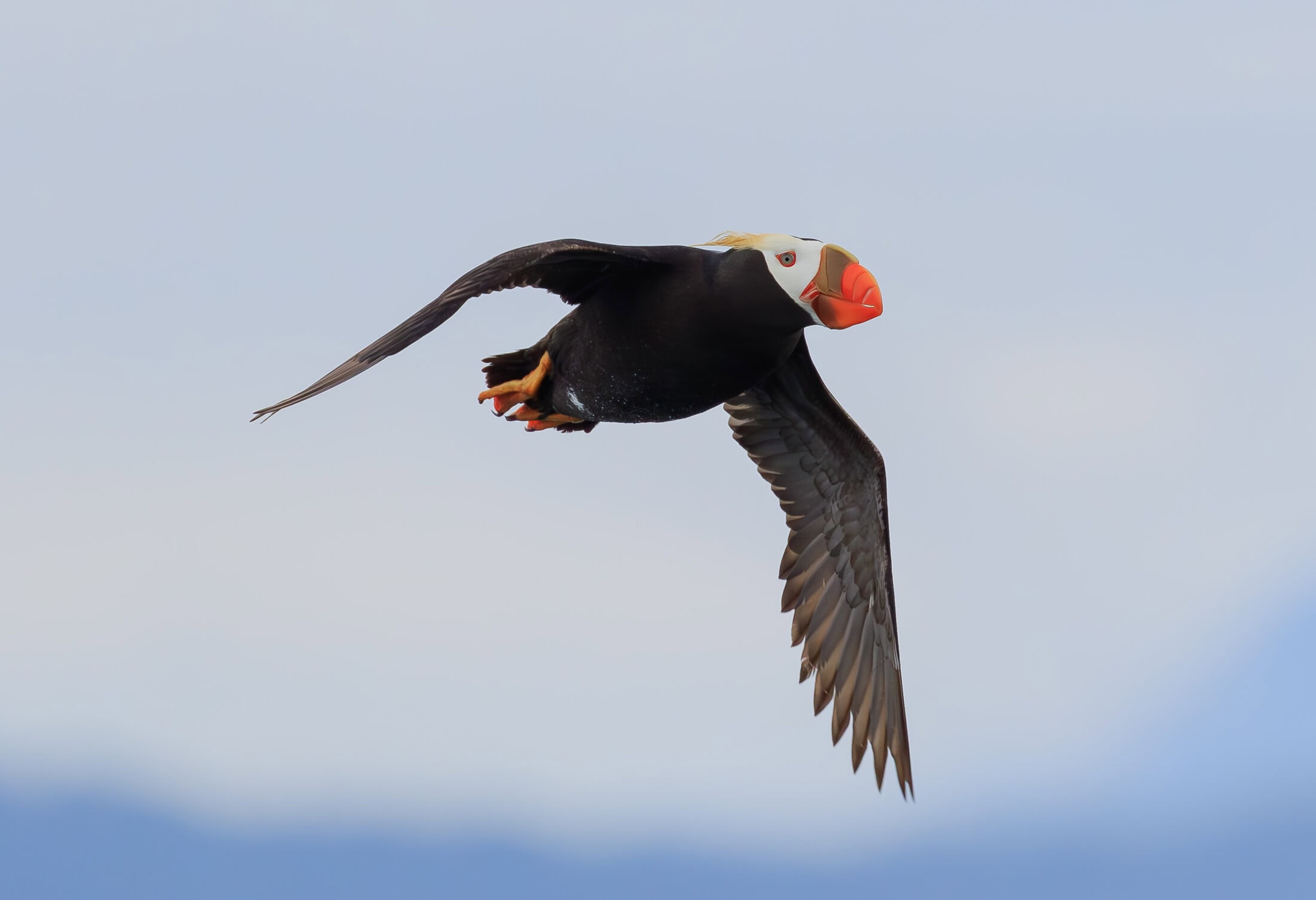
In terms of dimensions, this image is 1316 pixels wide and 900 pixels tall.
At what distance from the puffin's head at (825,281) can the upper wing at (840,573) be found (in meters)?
2.62

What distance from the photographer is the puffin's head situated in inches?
312

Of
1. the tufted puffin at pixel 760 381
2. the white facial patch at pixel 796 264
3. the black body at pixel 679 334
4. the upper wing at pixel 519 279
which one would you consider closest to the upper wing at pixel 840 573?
the tufted puffin at pixel 760 381

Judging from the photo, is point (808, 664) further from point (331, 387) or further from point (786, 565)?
point (331, 387)

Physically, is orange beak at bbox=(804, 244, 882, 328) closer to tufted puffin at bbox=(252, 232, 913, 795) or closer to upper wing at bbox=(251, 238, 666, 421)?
tufted puffin at bbox=(252, 232, 913, 795)

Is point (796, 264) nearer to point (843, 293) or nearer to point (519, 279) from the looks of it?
point (843, 293)

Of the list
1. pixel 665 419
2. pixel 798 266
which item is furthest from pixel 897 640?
pixel 798 266

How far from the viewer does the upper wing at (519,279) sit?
670 cm

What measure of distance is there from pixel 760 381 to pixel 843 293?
1.59 meters

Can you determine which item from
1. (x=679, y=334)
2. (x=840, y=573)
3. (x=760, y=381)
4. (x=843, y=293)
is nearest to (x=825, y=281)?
(x=843, y=293)

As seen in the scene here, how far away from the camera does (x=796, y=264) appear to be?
8047mm

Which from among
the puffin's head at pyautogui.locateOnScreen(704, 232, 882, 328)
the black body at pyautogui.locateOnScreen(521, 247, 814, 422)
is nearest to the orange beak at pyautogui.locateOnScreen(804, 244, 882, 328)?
the puffin's head at pyautogui.locateOnScreen(704, 232, 882, 328)

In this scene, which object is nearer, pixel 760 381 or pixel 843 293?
pixel 843 293

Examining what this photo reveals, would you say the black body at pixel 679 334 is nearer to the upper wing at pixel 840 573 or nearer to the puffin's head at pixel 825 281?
the puffin's head at pixel 825 281

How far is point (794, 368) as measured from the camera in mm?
10266
